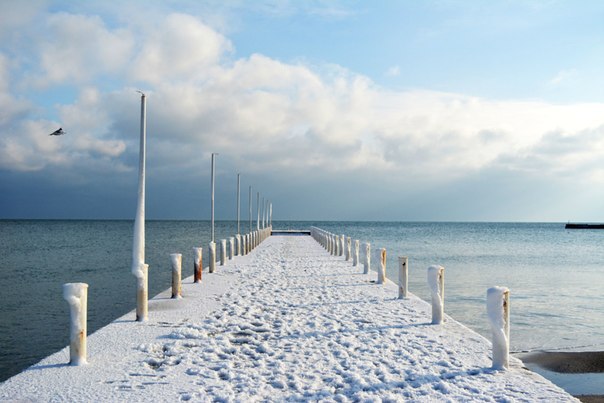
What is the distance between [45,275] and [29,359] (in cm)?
2401

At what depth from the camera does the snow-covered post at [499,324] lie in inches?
295

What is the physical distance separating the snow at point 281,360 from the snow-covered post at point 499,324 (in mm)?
207

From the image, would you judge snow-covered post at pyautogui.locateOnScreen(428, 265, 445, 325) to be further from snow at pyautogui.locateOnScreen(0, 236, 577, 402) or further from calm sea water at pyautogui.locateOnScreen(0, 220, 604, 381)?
calm sea water at pyautogui.locateOnScreen(0, 220, 604, 381)

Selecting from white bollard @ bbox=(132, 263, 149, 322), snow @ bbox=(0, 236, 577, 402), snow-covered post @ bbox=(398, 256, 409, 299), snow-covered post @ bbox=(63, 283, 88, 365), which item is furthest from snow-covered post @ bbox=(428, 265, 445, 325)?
snow-covered post @ bbox=(63, 283, 88, 365)

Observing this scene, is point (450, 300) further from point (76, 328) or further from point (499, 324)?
point (76, 328)

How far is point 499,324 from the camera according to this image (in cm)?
752

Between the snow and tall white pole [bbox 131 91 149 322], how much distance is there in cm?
38

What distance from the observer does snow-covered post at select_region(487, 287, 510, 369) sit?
7484 mm

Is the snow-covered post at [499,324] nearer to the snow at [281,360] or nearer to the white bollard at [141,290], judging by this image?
the snow at [281,360]

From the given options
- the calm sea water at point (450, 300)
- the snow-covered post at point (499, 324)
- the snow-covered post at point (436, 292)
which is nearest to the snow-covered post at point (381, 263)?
the calm sea water at point (450, 300)

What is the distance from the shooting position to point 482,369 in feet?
24.4

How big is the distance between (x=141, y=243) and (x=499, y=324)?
730 centimetres

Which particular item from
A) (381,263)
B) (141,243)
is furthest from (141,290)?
(381,263)

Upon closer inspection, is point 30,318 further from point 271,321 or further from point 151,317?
point 271,321
